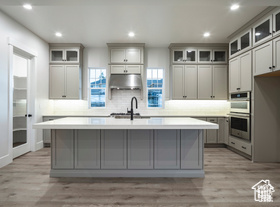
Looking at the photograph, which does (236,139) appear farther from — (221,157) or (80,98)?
(80,98)

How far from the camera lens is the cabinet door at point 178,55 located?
5238 millimetres

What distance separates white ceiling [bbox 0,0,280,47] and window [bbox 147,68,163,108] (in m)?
1.09

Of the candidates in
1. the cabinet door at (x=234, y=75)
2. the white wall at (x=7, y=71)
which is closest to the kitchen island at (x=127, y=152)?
the white wall at (x=7, y=71)

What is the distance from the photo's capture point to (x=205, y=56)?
17.3ft

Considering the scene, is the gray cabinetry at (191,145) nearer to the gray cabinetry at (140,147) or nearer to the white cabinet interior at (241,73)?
the gray cabinetry at (140,147)

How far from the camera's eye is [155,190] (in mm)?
2525

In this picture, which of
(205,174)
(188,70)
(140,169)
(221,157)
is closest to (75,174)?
(140,169)

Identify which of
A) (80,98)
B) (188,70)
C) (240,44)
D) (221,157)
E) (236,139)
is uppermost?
(240,44)

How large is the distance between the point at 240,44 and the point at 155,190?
152 inches

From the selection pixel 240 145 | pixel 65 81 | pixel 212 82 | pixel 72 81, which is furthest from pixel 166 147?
pixel 65 81

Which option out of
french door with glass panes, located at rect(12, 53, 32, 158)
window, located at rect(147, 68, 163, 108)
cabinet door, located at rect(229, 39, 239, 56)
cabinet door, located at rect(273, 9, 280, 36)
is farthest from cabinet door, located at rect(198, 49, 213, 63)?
french door with glass panes, located at rect(12, 53, 32, 158)

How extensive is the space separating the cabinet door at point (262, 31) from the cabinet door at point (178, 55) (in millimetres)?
1910

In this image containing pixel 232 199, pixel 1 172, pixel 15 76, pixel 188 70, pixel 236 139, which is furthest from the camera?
pixel 188 70

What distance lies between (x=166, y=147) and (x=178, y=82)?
278 centimetres
